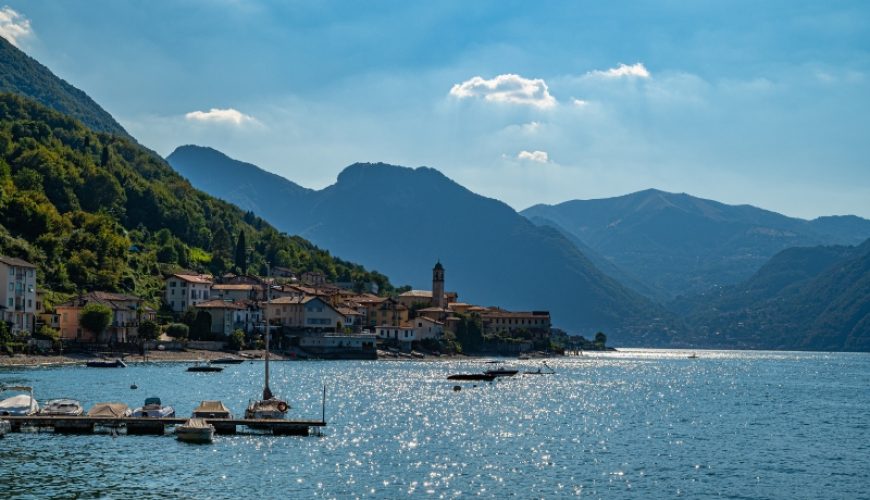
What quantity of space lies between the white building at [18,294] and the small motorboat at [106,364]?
1458 centimetres

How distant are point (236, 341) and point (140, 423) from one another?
11003 cm

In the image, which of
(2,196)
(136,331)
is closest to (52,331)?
(136,331)

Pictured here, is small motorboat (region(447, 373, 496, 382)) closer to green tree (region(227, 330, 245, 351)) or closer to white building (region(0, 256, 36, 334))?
green tree (region(227, 330, 245, 351))

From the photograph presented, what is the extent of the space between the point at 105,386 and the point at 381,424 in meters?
40.0

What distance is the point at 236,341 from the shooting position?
595ft

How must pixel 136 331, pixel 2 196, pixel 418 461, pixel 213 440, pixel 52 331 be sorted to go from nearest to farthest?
pixel 418 461
pixel 213 440
pixel 52 331
pixel 136 331
pixel 2 196

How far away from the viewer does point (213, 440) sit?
69.0m

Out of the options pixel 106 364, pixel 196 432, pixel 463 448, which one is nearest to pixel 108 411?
pixel 196 432

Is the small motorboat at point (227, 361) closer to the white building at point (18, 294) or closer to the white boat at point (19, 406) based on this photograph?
the white building at point (18, 294)

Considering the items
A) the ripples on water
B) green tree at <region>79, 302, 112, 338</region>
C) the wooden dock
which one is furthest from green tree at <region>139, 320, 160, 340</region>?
the wooden dock

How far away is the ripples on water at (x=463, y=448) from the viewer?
5350 centimetres

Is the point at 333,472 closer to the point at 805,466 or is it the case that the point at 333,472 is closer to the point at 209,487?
the point at 209,487

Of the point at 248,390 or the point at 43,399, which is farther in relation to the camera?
the point at 248,390

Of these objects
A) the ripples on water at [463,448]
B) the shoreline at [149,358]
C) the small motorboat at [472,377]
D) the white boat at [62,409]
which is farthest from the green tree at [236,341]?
the white boat at [62,409]
